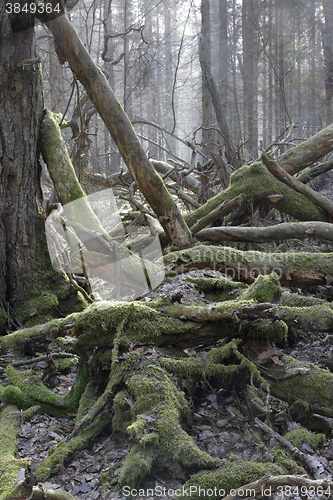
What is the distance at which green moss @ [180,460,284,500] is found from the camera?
1905 millimetres

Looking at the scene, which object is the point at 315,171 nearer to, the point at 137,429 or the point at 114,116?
the point at 114,116

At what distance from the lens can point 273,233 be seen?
5.84 m

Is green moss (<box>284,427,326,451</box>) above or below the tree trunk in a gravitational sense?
below

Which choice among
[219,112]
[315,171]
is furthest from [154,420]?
[219,112]

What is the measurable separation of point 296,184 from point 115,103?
346 cm

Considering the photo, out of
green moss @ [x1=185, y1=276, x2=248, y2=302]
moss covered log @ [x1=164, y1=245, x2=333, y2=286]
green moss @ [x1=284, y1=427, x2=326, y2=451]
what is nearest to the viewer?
green moss @ [x1=284, y1=427, x2=326, y2=451]

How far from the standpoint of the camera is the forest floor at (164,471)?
206cm

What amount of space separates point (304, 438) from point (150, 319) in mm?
1359

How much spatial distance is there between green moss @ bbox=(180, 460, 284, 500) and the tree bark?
157 inches

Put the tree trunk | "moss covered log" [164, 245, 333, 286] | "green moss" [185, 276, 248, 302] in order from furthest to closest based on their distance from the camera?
"moss covered log" [164, 245, 333, 286]
the tree trunk
"green moss" [185, 276, 248, 302]

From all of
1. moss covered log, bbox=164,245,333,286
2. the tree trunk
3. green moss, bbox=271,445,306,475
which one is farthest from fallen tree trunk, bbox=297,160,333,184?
green moss, bbox=271,445,306,475

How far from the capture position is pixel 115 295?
5.55 m

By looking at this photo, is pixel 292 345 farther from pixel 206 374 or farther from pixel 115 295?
pixel 115 295

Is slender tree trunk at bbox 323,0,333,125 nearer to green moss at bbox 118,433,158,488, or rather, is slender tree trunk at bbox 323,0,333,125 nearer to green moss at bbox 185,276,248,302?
green moss at bbox 185,276,248,302
